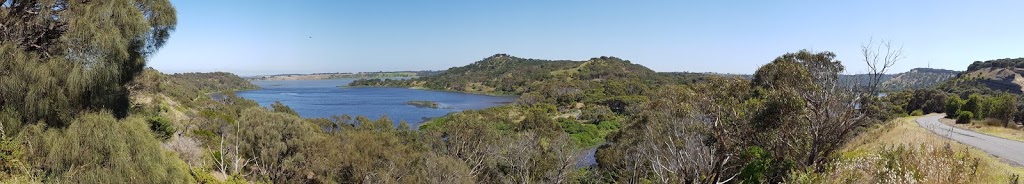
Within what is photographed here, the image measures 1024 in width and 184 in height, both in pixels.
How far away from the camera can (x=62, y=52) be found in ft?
28.9

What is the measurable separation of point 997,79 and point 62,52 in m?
113

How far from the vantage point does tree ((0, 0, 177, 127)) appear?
858 centimetres

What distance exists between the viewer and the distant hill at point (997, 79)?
75.9 metres

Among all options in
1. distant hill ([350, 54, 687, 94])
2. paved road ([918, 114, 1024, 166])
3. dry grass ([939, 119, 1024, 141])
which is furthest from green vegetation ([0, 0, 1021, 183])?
distant hill ([350, 54, 687, 94])

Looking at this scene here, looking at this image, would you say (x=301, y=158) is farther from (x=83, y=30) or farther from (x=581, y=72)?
(x=581, y=72)

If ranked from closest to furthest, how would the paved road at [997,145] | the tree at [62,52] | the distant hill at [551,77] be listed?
1. the tree at [62,52]
2. the paved road at [997,145]
3. the distant hill at [551,77]

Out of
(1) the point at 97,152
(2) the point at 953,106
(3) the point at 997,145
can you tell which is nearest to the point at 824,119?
(3) the point at 997,145

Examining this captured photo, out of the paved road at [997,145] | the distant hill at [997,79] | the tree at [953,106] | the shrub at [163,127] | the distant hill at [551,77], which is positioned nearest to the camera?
the paved road at [997,145]

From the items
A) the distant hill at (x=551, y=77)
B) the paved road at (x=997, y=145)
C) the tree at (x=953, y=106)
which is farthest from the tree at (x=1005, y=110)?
the distant hill at (x=551, y=77)

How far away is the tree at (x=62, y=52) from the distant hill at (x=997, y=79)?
296 feet

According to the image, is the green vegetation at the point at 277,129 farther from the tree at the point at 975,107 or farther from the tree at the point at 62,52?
the tree at the point at 975,107

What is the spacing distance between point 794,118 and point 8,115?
15554 millimetres

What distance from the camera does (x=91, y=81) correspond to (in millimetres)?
8828

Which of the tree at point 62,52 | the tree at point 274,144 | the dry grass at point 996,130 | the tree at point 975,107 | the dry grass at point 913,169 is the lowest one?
the tree at point 274,144
